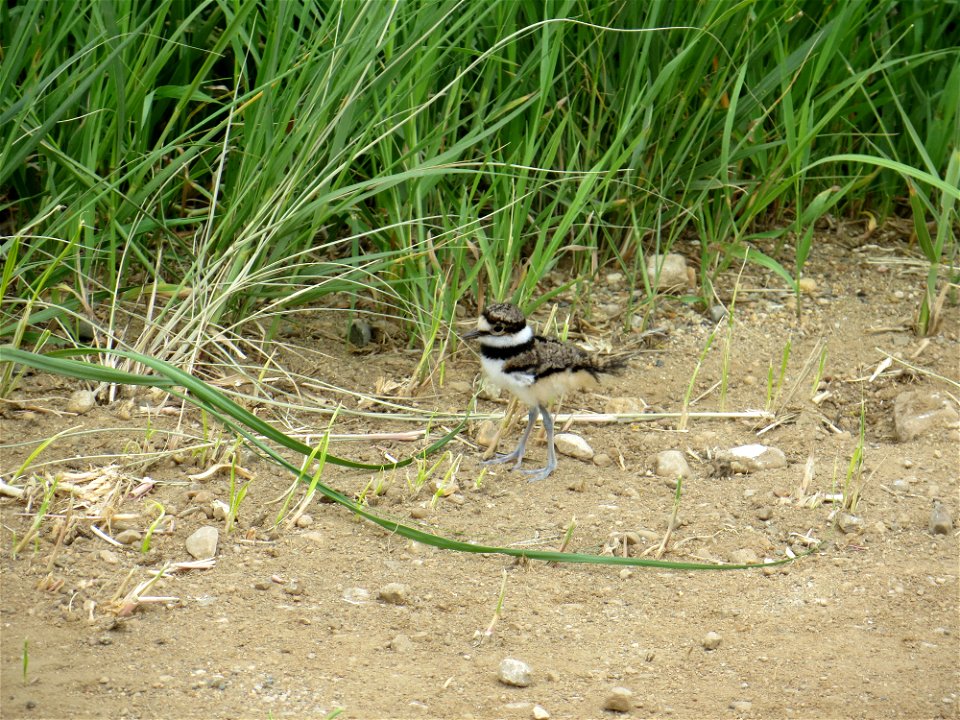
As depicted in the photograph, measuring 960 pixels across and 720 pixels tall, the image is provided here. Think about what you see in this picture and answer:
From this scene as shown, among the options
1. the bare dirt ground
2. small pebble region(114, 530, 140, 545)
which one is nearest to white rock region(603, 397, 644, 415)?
the bare dirt ground

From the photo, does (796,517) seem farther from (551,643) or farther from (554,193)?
(554,193)

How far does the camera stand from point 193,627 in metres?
3.08

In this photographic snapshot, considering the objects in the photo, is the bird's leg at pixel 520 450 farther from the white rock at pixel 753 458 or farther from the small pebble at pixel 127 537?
the small pebble at pixel 127 537

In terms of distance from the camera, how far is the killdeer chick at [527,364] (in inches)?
159

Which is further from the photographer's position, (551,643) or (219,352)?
(219,352)

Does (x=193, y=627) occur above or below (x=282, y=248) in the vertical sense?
below

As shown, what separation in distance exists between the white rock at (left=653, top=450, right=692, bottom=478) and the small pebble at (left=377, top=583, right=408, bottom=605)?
1170 millimetres

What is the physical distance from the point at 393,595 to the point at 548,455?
1.12 m

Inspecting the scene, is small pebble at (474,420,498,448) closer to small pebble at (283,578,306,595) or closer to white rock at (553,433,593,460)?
white rock at (553,433,593,460)

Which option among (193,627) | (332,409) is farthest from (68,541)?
(332,409)

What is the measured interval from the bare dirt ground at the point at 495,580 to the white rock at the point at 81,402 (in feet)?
0.14

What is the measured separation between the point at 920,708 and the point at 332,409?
6.93 feet

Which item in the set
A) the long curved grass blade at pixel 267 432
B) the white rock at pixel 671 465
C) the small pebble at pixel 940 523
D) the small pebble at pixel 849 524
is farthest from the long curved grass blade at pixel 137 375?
the small pebble at pixel 940 523

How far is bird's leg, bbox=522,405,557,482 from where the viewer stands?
4.06 meters
